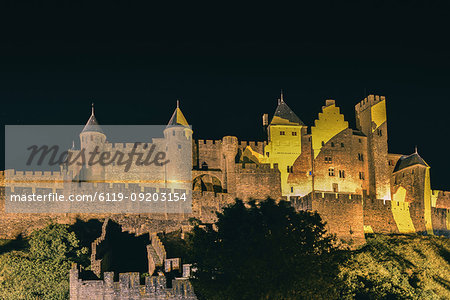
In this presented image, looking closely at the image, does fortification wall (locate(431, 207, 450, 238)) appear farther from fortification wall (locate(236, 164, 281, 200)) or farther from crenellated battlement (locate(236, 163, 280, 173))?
crenellated battlement (locate(236, 163, 280, 173))

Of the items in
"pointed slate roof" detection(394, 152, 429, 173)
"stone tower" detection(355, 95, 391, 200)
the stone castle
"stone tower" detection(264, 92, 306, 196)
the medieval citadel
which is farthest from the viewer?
"pointed slate roof" detection(394, 152, 429, 173)

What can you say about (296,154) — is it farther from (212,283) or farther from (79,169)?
(212,283)

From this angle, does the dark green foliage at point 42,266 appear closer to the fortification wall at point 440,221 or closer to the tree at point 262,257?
the tree at point 262,257

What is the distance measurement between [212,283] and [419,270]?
67.3 ft

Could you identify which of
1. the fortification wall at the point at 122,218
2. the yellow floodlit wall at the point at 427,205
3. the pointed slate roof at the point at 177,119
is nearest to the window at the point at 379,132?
the yellow floodlit wall at the point at 427,205

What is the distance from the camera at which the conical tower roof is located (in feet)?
214

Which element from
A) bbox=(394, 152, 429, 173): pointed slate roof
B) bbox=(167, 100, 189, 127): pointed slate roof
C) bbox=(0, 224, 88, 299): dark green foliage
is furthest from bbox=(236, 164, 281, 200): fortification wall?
Answer: bbox=(0, 224, 88, 299): dark green foliage

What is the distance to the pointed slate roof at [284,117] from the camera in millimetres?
65562

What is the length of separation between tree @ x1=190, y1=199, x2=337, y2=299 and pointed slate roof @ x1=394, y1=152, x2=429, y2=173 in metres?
26.2

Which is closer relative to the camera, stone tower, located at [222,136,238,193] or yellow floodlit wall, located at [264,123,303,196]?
stone tower, located at [222,136,238,193]

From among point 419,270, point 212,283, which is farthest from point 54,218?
point 419,270

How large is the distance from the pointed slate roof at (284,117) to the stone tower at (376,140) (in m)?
5.98

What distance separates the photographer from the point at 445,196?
6762cm

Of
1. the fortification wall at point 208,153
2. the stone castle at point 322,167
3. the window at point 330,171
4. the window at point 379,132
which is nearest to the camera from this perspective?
the stone castle at point 322,167
